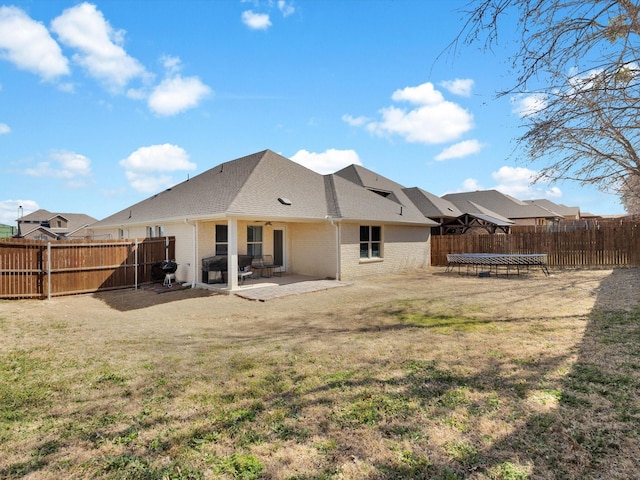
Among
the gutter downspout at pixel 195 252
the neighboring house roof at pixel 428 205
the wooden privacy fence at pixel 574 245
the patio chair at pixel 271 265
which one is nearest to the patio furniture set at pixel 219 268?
the gutter downspout at pixel 195 252

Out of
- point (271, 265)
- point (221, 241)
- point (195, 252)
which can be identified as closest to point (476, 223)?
point (271, 265)

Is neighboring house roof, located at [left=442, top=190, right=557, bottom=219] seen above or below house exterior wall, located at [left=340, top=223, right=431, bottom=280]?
above

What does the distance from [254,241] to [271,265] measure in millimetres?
1350

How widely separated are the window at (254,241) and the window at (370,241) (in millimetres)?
4784

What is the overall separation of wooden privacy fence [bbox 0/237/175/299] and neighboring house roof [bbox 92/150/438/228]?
1.69 m

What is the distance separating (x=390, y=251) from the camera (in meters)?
17.5

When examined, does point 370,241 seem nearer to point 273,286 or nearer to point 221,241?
point 273,286

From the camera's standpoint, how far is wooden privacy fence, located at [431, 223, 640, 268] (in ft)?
55.6

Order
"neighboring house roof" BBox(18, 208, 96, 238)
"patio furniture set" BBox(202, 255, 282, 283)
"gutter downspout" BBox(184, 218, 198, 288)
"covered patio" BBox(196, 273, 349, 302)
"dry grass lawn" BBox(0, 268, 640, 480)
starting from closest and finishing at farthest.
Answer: "dry grass lawn" BBox(0, 268, 640, 480)
"covered patio" BBox(196, 273, 349, 302)
"patio furniture set" BBox(202, 255, 282, 283)
"gutter downspout" BBox(184, 218, 198, 288)
"neighboring house roof" BBox(18, 208, 96, 238)

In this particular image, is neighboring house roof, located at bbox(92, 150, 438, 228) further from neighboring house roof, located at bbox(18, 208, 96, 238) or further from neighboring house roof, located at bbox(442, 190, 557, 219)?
neighboring house roof, located at bbox(18, 208, 96, 238)

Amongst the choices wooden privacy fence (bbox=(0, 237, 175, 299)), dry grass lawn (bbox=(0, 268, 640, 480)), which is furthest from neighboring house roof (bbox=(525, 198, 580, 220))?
wooden privacy fence (bbox=(0, 237, 175, 299))

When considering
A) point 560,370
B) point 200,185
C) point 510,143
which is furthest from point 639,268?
point 200,185

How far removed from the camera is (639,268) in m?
16.1

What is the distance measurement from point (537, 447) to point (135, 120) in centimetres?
1622
